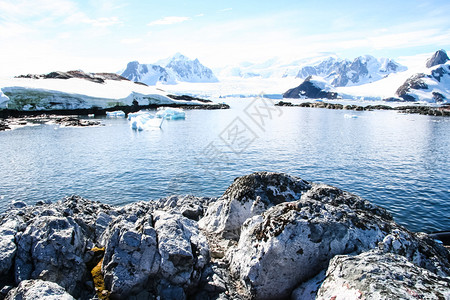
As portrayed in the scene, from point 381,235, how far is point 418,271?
2.35 m

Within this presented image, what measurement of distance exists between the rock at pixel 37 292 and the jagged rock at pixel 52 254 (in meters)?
0.82

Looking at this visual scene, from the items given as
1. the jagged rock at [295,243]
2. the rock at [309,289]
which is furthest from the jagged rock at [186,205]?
the rock at [309,289]

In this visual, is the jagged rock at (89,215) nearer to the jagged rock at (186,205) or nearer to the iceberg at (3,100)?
the jagged rock at (186,205)

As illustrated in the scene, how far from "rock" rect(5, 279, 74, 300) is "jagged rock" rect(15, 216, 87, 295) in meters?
0.82

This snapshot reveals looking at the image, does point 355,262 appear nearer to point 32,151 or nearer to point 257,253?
point 257,253

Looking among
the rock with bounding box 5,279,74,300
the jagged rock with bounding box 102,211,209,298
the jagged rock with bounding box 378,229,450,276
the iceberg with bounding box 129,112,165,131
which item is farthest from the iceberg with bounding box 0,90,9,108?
the jagged rock with bounding box 378,229,450,276

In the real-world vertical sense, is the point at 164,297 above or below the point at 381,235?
below

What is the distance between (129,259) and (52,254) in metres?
1.93

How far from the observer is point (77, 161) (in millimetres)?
28516

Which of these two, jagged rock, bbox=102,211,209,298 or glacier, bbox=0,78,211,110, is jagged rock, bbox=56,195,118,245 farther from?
glacier, bbox=0,78,211,110

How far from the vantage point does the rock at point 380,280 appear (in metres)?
4.45

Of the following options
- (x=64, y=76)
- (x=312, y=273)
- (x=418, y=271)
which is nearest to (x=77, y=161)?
(x=312, y=273)

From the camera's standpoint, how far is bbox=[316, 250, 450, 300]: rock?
14.6ft

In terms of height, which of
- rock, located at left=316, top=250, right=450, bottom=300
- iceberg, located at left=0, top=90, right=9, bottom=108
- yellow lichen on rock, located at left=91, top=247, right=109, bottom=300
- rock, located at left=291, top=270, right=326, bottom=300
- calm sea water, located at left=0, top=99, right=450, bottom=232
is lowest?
calm sea water, located at left=0, top=99, right=450, bottom=232
